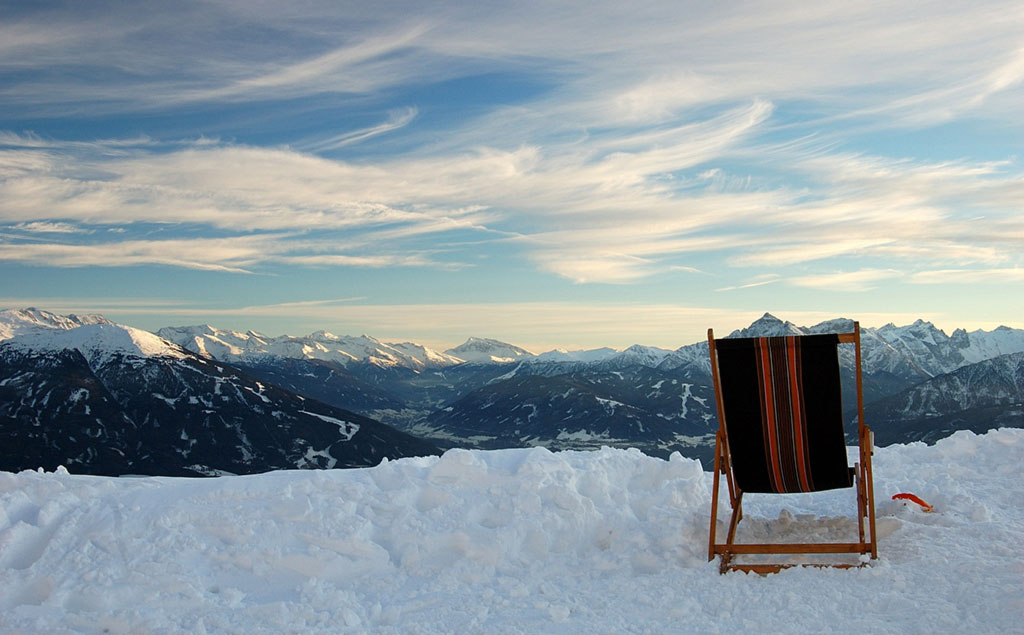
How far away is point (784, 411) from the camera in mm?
6855

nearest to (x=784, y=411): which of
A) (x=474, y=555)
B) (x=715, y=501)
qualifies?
(x=715, y=501)

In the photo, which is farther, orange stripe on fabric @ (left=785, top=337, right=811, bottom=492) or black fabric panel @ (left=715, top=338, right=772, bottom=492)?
black fabric panel @ (left=715, top=338, right=772, bottom=492)

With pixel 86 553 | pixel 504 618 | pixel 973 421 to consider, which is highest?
pixel 86 553

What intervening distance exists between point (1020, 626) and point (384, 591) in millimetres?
4396

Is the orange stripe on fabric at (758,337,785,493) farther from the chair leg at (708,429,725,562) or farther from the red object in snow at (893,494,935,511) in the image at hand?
the red object in snow at (893,494,935,511)

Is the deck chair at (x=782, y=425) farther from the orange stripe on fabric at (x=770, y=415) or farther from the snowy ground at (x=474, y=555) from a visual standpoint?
the snowy ground at (x=474, y=555)

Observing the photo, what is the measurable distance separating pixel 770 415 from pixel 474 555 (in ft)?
9.23

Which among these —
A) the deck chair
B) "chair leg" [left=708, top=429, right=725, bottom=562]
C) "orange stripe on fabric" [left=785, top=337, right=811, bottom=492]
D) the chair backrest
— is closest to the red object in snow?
the deck chair

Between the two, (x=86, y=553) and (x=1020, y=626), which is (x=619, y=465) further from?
(x=86, y=553)

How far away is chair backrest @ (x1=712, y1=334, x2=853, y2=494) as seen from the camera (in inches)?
264

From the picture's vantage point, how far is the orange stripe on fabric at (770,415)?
6.79 m

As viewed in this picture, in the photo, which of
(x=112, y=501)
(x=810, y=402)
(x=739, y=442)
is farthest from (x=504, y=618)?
(x=112, y=501)

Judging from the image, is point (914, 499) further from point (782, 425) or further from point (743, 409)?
point (743, 409)

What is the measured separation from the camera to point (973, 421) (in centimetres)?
19400
